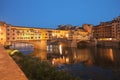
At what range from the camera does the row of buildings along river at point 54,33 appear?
2577 inches

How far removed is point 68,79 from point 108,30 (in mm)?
82917

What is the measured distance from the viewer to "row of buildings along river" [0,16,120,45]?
215ft

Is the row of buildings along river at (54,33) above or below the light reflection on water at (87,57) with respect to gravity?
above

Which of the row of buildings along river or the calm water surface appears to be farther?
the row of buildings along river

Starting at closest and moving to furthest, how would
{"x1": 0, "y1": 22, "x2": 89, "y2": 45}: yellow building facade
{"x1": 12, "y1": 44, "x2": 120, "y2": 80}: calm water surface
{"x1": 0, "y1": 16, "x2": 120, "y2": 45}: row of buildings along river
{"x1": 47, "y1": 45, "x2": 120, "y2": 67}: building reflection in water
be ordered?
{"x1": 12, "y1": 44, "x2": 120, "y2": 80}: calm water surface, {"x1": 47, "y1": 45, "x2": 120, "y2": 67}: building reflection in water, {"x1": 0, "y1": 22, "x2": 89, "y2": 45}: yellow building facade, {"x1": 0, "y1": 16, "x2": 120, "y2": 45}: row of buildings along river

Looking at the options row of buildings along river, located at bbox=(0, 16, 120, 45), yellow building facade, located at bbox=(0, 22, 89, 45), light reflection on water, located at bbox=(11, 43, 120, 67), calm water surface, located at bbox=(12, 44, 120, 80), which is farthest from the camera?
row of buildings along river, located at bbox=(0, 16, 120, 45)

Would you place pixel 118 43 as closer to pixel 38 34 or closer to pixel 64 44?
pixel 64 44

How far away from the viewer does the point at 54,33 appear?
3258 inches

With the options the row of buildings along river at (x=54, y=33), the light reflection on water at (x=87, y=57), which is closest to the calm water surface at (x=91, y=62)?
the light reflection on water at (x=87, y=57)

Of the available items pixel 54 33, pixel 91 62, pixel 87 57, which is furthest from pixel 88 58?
pixel 54 33

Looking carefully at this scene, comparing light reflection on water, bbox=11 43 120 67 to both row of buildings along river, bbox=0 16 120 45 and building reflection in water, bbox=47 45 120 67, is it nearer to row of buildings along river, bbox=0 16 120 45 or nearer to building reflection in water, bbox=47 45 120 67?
building reflection in water, bbox=47 45 120 67

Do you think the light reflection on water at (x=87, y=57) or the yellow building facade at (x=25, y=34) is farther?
the yellow building facade at (x=25, y=34)

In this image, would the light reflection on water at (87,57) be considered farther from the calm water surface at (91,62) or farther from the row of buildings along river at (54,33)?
the row of buildings along river at (54,33)

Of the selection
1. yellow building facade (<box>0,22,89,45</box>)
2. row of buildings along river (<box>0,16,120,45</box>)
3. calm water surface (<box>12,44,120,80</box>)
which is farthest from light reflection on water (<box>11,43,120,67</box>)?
row of buildings along river (<box>0,16,120,45</box>)
